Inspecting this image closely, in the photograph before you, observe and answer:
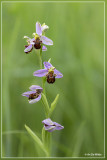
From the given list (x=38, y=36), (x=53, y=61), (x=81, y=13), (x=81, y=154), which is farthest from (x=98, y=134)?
(x=81, y=13)

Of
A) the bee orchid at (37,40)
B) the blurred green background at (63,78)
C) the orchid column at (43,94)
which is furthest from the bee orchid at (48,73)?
the blurred green background at (63,78)

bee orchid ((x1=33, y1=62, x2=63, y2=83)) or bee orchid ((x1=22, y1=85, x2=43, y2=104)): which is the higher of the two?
bee orchid ((x1=33, y1=62, x2=63, y2=83))

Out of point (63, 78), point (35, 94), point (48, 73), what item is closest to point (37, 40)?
point (48, 73)

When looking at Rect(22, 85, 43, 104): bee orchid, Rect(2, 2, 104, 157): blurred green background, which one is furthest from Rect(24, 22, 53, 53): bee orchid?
Rect(2, 2, 104, 157): blurred green background

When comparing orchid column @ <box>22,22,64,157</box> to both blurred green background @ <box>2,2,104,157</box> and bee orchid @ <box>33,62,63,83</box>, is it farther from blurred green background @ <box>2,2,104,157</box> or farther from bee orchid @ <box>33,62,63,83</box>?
blurred green background @ <box>2,2,104,157</box>

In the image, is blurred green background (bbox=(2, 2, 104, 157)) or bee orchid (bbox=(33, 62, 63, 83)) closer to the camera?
bee orchid (bbox=(33, 62, 63, 83))

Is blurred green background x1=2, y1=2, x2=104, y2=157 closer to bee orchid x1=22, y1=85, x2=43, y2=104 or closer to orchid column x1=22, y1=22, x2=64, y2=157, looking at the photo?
orchid column x1=22, y1=22, x2=64, y2=157

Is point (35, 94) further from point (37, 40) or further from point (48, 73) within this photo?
point (37, 40)

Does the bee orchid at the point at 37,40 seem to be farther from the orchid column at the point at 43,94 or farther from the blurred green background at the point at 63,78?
the blurred green background at the point at 63,78
